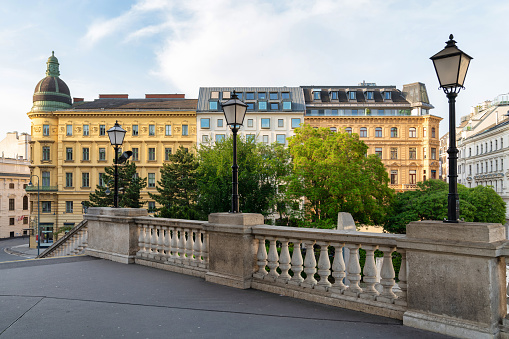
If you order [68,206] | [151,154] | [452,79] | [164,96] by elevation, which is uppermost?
[164,96]

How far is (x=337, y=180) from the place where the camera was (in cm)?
3300

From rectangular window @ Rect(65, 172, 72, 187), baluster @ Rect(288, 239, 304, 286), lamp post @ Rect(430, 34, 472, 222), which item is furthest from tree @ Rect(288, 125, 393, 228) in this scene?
rectangular window @ Rect(65, 172, 72, 187)

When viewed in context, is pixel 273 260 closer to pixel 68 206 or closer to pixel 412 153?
pixel 68 206

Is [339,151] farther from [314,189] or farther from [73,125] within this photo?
[73,125]

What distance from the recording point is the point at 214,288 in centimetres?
691

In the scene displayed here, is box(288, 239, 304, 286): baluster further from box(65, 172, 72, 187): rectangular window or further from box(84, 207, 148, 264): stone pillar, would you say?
box(65, 172, 72, 187): rectangular window

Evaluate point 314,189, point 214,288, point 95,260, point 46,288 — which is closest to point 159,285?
point 214,288

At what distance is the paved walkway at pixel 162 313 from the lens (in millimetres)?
4758

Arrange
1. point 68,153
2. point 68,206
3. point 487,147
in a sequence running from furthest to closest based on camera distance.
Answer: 1. point 487,147
2. point 68,153
3. point 68,206

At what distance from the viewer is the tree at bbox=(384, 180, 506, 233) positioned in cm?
3922

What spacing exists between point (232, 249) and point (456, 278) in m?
3.67

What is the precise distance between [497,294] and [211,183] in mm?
33149

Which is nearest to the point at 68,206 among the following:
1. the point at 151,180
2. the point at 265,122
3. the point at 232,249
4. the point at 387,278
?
the point at 151,180

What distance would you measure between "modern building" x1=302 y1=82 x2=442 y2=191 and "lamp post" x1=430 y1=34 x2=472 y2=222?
179 ft
